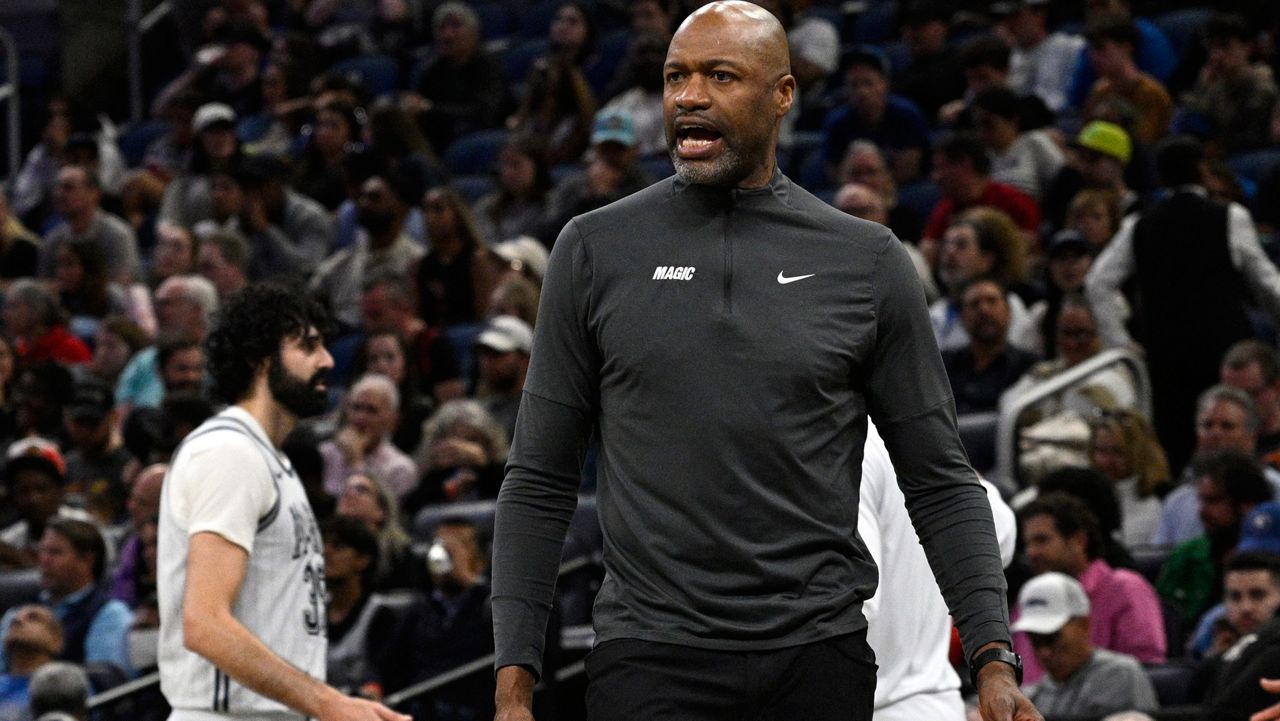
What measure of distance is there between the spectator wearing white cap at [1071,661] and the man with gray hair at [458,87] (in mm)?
8124

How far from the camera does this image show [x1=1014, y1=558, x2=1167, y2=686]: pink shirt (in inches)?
294

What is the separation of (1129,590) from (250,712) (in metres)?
3.86

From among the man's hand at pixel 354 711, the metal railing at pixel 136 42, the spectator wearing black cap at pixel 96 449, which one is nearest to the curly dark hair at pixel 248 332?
the man's hand at pixel 354 711

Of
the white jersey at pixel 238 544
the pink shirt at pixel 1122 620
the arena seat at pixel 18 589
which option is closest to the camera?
the white jersey at pixel 238 544

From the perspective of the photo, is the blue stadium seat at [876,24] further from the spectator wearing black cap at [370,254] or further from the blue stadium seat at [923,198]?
the spectator wearing black cap at [370,254]

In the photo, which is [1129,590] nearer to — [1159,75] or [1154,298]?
[1154,298]

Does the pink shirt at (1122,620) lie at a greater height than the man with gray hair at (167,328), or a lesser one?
greater

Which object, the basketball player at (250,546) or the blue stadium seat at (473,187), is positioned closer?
the basketball player at (250,546)

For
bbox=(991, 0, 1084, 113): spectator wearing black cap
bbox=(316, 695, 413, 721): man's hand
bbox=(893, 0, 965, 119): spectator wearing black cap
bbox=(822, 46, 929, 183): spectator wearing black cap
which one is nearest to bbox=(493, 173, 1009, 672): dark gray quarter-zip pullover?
bbox=(316, 695, 413, 721): man's hand

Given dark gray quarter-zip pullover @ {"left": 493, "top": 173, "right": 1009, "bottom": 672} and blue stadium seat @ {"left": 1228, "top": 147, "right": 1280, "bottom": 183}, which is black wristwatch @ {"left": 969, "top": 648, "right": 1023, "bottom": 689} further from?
blue stadium seat @ {"left": 1228, "top": 147, "right": 1280, "bottom": 183}

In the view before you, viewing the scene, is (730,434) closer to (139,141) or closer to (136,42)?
(139,141)

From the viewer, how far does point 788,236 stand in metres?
3.31

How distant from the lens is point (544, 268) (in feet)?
27.7

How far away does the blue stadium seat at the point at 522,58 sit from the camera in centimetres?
1517
